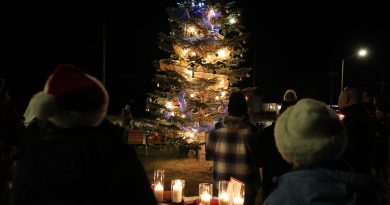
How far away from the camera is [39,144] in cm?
187

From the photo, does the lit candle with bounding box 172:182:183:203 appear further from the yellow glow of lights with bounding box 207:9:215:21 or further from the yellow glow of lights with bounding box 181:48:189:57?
the yellow glow of lights with bounding box 207:9:215:21

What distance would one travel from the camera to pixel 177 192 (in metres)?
3.76

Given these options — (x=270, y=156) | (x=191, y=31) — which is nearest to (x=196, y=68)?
(x=191, y=31)

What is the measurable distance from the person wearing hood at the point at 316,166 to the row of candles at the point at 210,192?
4.51 feet

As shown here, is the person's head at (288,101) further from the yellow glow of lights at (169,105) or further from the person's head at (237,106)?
the yellow glow of lights at (169,105)

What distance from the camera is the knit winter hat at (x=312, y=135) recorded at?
2.00 m

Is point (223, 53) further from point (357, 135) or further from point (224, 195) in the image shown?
point (224, 195)

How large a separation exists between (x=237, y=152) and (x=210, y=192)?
935 millimetres

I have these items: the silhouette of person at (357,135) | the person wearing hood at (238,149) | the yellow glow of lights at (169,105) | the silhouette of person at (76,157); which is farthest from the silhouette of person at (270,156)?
the yellow glow of lights at (169,105)

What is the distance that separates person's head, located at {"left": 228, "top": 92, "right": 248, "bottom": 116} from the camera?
4538 millimetres

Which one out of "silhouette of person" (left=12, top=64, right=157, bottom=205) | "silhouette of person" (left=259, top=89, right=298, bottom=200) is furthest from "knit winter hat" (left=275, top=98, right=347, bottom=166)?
"silhouette of person" (left=259, top=89, right=298, bottom=200)

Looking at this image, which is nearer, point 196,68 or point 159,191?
point 159,191

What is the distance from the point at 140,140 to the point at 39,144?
9.89 m

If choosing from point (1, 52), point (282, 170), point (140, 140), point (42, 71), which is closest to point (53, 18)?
point (1, 52)
